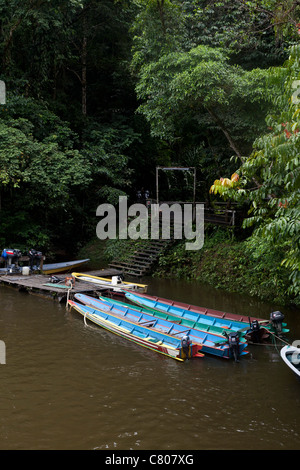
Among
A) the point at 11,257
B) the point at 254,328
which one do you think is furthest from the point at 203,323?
the point at 11,257

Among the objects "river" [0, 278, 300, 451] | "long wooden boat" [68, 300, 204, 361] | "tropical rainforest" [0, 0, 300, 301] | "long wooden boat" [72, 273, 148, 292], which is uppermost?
"tropical rainforest" [0, 0, 300, 301]

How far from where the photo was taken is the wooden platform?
44.4ft

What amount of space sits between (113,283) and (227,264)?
172 inches

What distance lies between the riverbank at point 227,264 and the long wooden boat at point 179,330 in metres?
3.65

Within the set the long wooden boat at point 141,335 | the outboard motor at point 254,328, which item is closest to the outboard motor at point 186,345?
the long wooden boat at point 141,335

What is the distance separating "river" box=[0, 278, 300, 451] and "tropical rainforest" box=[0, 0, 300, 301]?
10.9ft

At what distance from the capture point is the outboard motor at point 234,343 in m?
9.05

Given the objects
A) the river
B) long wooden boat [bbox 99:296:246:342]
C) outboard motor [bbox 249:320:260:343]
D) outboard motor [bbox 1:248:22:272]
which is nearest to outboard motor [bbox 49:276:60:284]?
outboard motor [bbox 1:248:22:272]

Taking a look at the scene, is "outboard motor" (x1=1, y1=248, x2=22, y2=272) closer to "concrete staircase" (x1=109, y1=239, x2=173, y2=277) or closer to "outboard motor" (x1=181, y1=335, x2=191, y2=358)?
"concrete staircase" (x1=109, y1=239, x2=173, y2=277)

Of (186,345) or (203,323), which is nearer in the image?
(186,345)

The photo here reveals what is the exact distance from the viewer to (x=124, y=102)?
24.2 metres

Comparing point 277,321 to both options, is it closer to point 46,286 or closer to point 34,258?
point 46,286

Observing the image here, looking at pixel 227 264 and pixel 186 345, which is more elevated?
pixel 227 264

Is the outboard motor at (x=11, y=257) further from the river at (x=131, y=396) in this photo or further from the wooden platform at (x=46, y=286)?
the river at (x=131, y=396)
